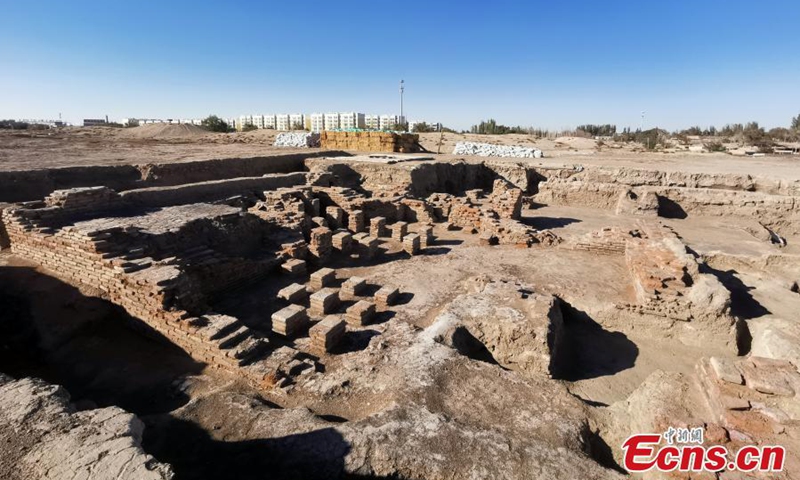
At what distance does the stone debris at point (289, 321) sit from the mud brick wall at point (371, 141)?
20527 mm

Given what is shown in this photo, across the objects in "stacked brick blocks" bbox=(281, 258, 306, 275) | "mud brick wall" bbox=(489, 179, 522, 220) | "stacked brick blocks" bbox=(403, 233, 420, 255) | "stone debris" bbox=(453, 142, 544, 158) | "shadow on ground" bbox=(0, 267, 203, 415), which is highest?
"stone debris" bbox=(453, 142, 544, 158)

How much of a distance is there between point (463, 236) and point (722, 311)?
6.31 meters

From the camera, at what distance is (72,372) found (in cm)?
521

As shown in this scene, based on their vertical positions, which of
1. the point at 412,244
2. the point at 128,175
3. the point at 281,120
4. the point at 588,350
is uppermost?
the point at 281,120

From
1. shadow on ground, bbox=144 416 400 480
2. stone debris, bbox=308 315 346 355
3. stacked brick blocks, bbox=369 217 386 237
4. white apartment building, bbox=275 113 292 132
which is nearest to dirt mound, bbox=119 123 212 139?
stacked brick blocks, bbox=369 217 386 237

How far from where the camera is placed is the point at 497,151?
980 inches

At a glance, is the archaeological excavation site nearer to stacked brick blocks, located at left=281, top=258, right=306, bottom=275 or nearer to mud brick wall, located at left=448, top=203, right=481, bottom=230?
mud brick wall, located at left=448, top=203, right=481, bottom=230

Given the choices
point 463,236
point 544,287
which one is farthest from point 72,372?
point 463,236

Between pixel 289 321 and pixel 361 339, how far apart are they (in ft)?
3.80

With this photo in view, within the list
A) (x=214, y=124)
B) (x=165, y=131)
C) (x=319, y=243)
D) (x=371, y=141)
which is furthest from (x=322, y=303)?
(x=214, y=124)

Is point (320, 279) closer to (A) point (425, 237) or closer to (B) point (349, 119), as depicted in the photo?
(A) point (425, 237)

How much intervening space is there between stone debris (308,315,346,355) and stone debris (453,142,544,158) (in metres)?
20.7

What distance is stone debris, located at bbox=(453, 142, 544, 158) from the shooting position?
23875mm
